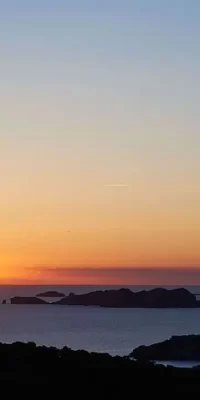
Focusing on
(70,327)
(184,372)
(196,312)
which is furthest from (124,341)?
A: (196,312)

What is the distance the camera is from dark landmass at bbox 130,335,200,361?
6134cm

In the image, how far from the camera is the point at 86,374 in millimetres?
22156

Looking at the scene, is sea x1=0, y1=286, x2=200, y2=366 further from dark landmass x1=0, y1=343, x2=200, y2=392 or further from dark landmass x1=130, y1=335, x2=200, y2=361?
dark landmass x1=0, y1=343, x2=200, y2=392

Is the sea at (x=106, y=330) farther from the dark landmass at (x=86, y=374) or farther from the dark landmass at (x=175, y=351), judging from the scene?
the dark landmass at (x=86, y=374)

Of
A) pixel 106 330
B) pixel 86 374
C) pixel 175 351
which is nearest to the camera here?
pixel 86 374

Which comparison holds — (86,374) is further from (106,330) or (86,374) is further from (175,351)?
(106,330)

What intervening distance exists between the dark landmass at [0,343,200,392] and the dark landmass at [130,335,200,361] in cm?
3628

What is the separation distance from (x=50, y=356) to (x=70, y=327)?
114m

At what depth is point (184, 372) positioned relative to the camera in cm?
2467

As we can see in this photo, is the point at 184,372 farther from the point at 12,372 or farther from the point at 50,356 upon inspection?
the point at 12,372

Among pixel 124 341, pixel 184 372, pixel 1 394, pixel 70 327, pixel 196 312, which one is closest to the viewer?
pixel 1 394

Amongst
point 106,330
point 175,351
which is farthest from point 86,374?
point 106,330

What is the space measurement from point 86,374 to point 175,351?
41.5m

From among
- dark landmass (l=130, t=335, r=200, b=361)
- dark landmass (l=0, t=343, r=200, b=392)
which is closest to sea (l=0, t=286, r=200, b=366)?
dark landmass (l=130, t=335, r=200, b=361)
